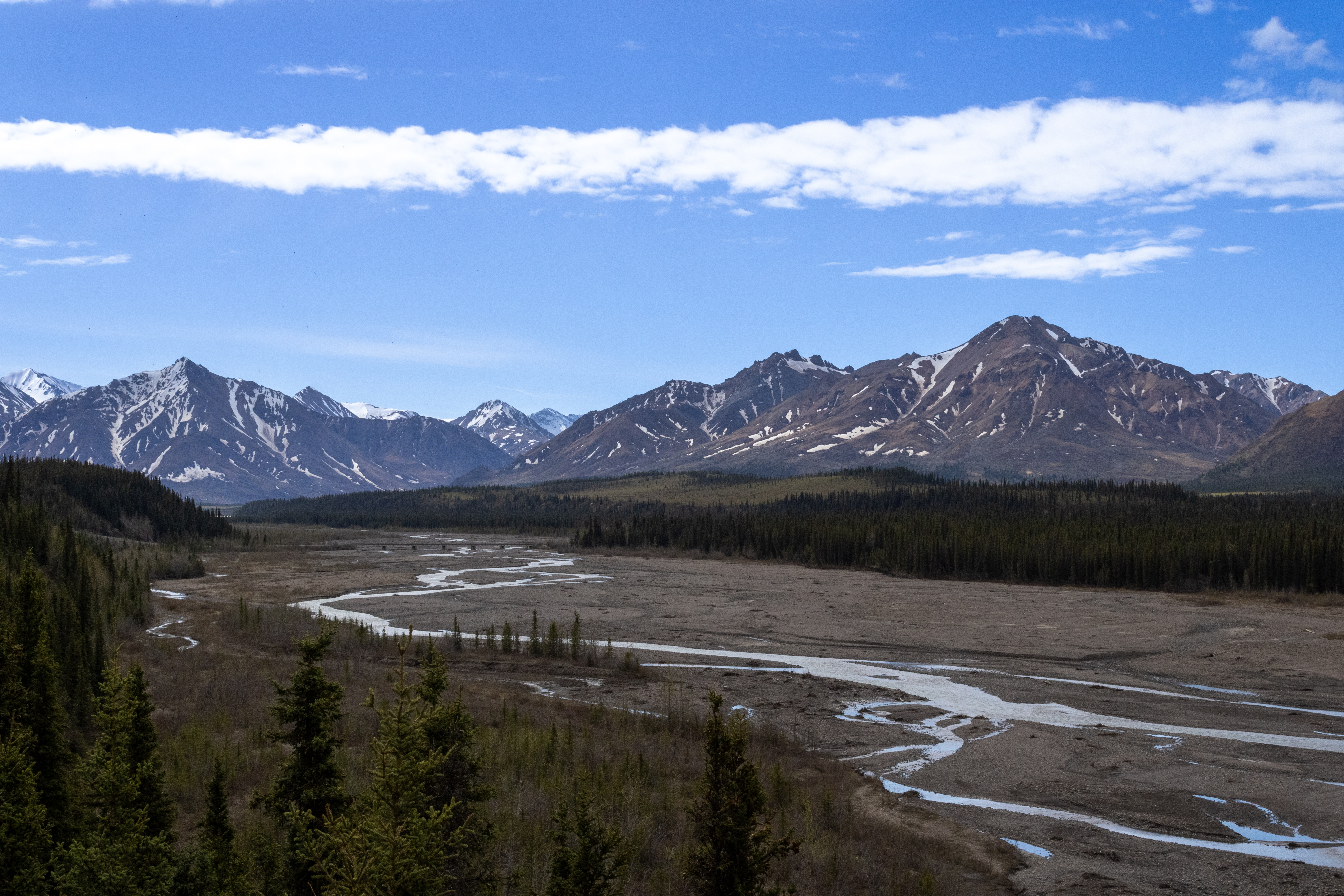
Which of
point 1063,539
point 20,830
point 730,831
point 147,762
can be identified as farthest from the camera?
point 1063,539

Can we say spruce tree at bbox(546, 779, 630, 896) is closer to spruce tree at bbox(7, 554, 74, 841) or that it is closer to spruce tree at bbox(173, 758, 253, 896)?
spruce tree at bbox(173, 758, 253, 896)

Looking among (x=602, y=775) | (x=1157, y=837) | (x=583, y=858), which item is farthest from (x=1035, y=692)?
(x=583, y=858)

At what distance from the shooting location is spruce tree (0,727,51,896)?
10.7 metres

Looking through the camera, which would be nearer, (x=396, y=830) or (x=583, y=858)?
(x=396, y=830)

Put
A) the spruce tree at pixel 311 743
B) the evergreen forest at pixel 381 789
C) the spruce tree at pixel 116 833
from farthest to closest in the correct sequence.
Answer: the spruce tree at pixel 311 743
the evergreen forest at pixel 381 789
the spruce tree at pixel 116 833

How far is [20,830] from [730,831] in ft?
27.8

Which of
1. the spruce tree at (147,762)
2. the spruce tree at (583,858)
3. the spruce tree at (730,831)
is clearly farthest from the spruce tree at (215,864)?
the spruce tree at (730,831)

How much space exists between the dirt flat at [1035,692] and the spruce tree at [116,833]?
16.6 metres

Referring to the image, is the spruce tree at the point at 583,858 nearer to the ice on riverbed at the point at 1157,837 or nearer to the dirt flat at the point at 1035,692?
the dirt flat at the point at 1035,692

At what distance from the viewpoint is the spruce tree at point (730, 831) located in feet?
41.8

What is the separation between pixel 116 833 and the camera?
11.3 m

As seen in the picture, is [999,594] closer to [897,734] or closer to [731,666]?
[731,666]

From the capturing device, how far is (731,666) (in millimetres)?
48562

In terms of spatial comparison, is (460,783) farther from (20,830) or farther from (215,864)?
(20,830)
